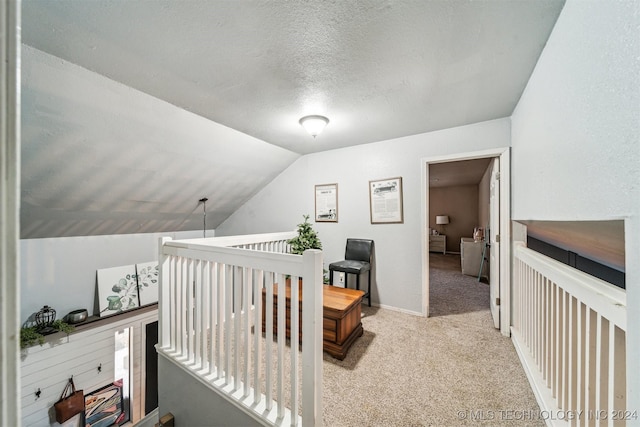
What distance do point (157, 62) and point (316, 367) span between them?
212 cm

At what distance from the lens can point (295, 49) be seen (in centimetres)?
152

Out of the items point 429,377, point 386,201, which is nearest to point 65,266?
point 386,201

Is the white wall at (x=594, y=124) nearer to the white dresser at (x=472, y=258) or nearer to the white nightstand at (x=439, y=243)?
the white dresser at (x=472, y=258)

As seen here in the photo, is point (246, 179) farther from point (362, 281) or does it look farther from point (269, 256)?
point (269, 256)

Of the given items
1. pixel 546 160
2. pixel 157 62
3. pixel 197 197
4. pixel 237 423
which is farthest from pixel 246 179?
pixel 546 160

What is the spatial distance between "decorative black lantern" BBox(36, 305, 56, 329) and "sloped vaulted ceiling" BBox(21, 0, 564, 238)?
0.94 m

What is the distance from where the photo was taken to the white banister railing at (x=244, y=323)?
1235mm

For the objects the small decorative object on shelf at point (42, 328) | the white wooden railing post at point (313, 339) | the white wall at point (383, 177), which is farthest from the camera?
the small decorative object on shelf at point (42, 328)

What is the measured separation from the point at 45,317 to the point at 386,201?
4545mm

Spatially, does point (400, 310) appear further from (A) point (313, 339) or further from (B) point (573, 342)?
(A) point (313, 339)

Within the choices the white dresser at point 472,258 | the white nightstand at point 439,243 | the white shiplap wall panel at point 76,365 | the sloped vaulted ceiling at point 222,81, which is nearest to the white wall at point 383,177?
the sloped vaulted ceiling at point 222,81

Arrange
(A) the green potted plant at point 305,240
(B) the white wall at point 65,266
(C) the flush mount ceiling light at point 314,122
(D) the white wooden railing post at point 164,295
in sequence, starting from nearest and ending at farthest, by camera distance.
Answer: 1. (D) the white wooden railing post at point 164,295
2. (C) the flush mount ceiling light at point 314,122
3. (B) the white wall at point 65,266
4. (A) the green potted plant at point 305,240

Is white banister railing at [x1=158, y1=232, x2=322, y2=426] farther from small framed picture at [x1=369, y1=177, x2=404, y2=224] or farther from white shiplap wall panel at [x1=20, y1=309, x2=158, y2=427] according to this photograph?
white shiplap wall panel at [x1=20, y1=309, x2=158, y2=427]

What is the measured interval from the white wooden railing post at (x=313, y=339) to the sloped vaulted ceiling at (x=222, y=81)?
128cm
